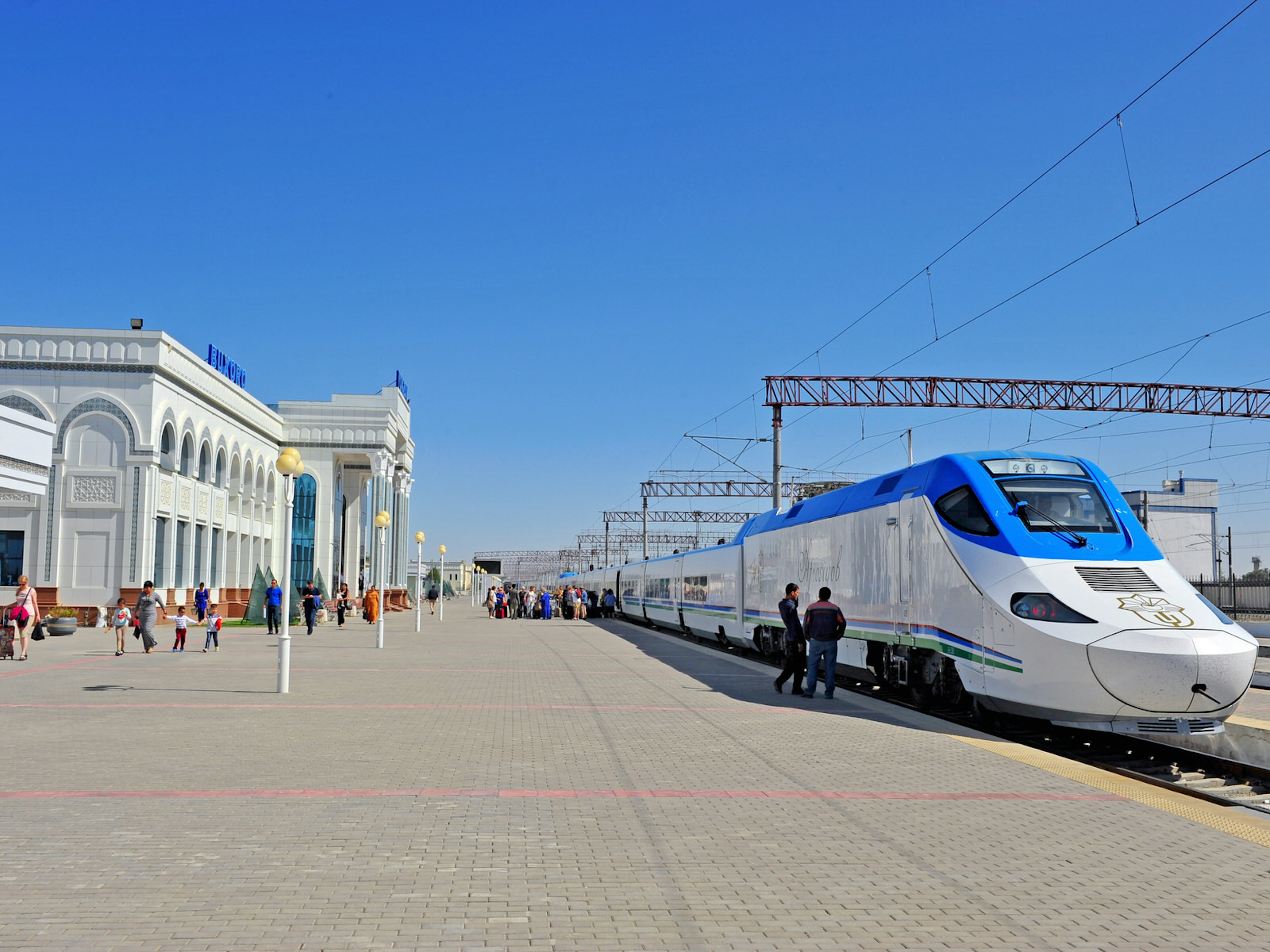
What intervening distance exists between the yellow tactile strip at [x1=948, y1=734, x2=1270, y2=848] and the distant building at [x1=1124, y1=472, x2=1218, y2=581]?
8197 cm

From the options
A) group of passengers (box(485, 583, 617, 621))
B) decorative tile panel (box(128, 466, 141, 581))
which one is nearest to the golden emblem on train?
decorative tile panel (box(128, 466, 141, 581))

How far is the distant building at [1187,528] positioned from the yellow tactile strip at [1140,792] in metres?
82.0

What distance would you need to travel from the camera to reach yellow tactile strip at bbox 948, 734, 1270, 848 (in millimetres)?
7168

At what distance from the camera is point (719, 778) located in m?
8.45

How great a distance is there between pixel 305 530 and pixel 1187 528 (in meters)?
69.2

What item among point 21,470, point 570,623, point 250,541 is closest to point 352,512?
point 250,541

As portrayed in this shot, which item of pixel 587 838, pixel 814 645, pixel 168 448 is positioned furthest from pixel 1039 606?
pixel 168 448

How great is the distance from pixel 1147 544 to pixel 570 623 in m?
34.7

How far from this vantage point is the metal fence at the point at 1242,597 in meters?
40.6

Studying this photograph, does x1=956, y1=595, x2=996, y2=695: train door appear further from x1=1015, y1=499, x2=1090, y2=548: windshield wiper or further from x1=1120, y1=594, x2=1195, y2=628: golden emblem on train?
x1=1120, y1=594, x2=1195, y2=628: golden emblem on train

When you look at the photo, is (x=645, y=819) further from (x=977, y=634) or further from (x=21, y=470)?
(x=21, y=470)

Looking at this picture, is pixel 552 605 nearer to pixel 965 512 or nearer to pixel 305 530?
pixel 305 530

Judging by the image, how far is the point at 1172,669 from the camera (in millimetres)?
9922

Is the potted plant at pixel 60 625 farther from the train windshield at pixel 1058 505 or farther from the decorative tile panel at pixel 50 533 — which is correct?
the train windshield at pixel 1058 505
